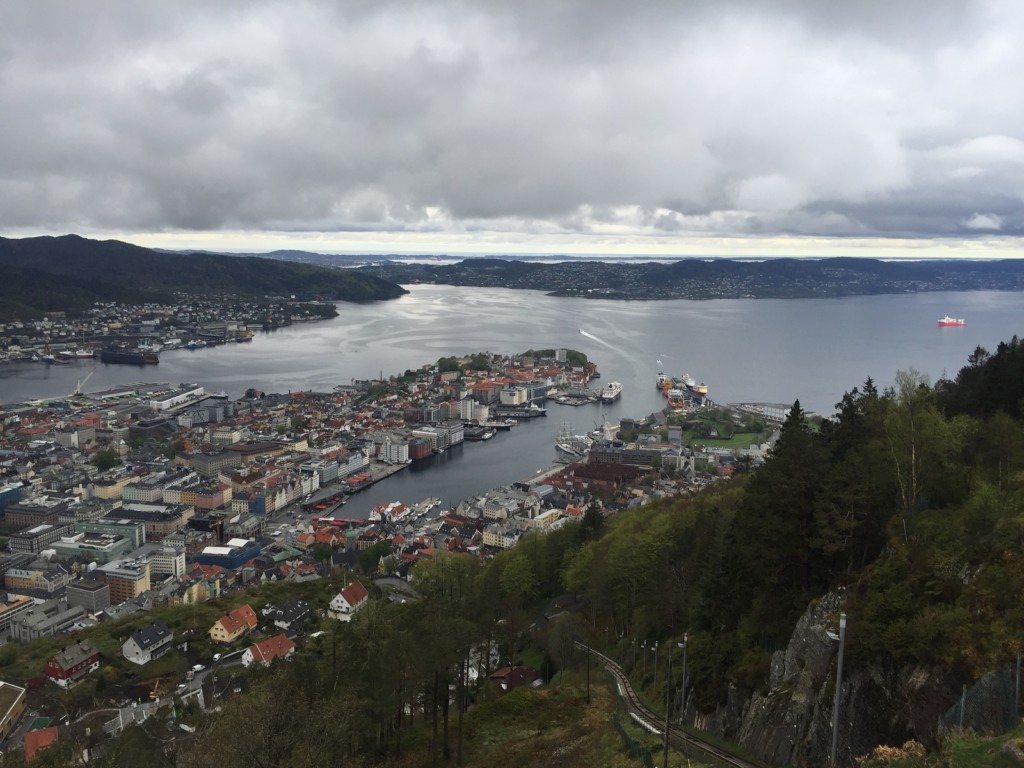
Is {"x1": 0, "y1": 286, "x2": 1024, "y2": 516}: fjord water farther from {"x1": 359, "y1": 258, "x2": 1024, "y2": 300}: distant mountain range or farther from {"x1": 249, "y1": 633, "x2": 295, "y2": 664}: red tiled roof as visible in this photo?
{"x1": 359, "y1": 258, "x2": 1024, "y2": 300}: distant mountain range

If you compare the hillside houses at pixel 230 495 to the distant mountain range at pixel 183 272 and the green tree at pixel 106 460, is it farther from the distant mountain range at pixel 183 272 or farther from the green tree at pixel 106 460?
the distant mountain range at pixel 183 272

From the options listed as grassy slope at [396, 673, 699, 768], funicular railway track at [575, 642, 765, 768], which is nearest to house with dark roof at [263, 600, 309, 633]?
grassy slope at [396, 673, 699, 768]

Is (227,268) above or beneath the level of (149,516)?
above

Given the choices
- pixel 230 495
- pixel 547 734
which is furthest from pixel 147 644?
pixel 230 495

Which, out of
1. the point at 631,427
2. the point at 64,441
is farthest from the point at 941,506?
the point at 64,441

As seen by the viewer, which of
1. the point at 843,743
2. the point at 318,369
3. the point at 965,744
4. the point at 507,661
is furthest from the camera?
the point at 318,369

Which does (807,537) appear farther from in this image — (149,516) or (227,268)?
(227,268)

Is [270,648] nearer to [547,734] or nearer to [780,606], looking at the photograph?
[547,734]
